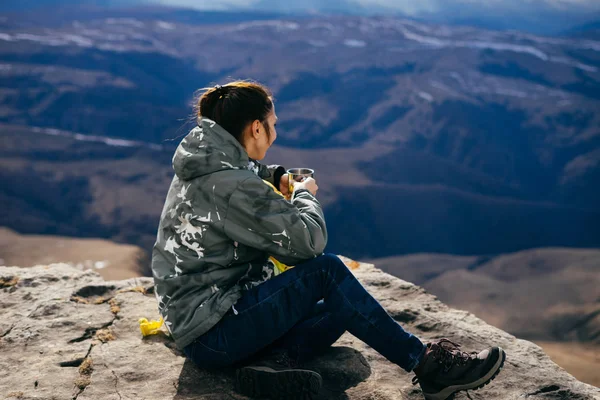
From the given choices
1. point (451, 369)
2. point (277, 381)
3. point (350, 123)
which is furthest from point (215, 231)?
point (350, 123)

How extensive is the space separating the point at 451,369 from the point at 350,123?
2097 inches

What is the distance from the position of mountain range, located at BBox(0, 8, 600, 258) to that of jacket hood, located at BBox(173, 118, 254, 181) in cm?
3105

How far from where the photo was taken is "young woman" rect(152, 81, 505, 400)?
2.53m

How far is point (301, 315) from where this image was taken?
270 cm

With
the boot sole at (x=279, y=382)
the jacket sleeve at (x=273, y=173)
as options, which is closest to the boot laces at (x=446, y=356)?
the boot sole at (x=279, y=382)

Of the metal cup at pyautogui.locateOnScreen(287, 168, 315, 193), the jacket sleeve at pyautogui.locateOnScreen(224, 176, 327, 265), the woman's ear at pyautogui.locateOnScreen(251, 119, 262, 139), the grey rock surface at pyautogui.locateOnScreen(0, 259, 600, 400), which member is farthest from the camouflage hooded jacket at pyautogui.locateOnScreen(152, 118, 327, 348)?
the grey rock surface at pyautogui.locateOnScreen(0, 259, 600, 400)

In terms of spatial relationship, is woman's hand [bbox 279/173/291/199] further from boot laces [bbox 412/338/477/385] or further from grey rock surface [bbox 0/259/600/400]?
boot laces [bbox 412/338/477/385]

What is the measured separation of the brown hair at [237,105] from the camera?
2.64 meters

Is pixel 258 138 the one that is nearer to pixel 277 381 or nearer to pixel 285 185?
pixel 285 185

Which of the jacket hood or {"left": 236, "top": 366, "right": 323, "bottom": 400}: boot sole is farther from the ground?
the jacket hood

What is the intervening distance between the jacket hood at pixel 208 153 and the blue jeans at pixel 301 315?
0.60 metres

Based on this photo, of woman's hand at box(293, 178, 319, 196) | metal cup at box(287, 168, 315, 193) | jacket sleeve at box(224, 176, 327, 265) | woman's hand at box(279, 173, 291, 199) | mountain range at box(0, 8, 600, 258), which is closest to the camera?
jacket sleeve at box(224, 176, 327, 265)

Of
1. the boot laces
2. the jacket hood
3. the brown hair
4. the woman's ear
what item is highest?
the brown hair

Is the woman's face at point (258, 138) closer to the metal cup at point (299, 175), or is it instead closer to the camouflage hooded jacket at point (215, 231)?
the camouflage hooded jacket at point (215, 231)
